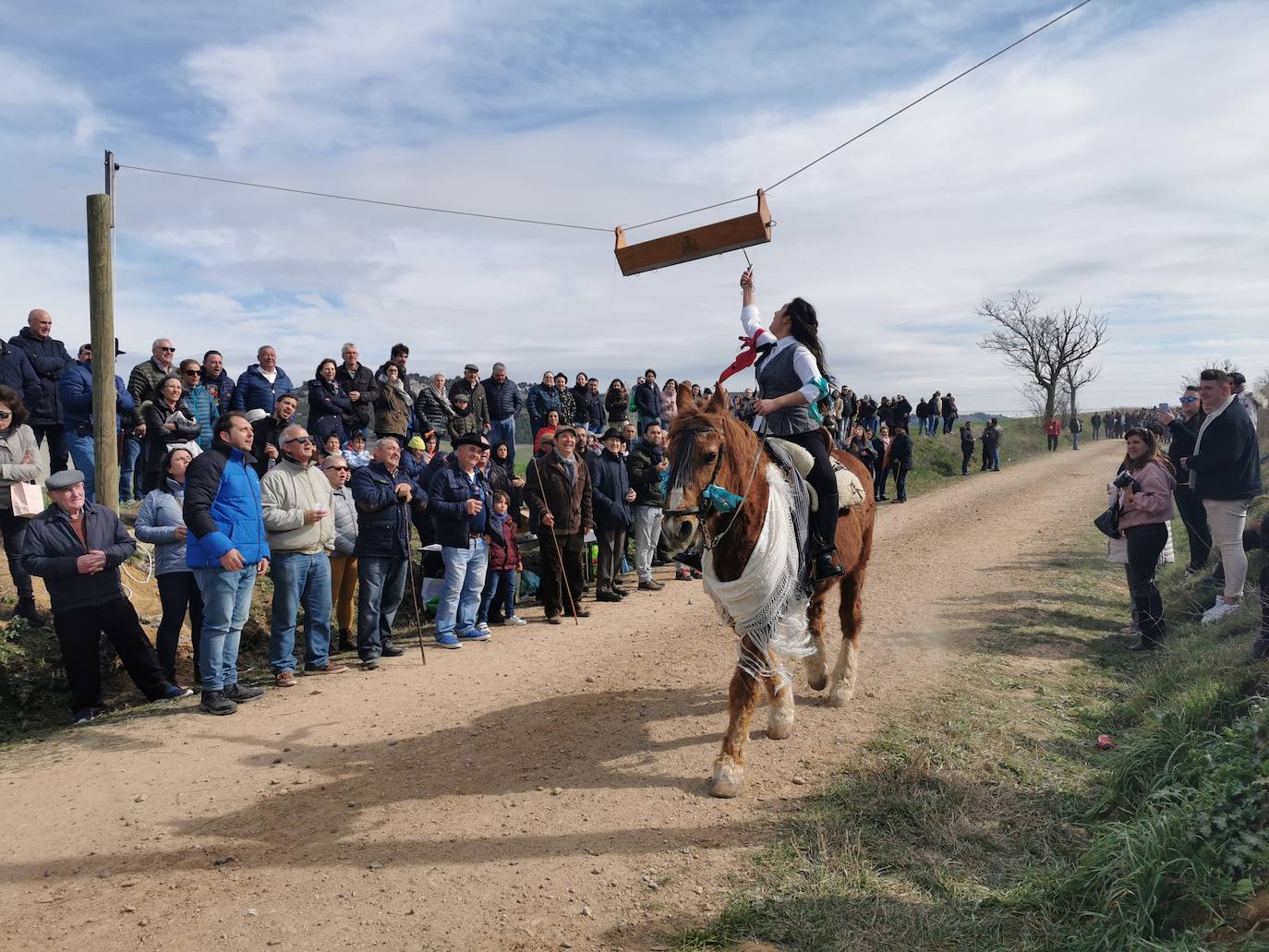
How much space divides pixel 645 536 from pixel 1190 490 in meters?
7.25

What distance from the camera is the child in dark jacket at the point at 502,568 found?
946 cm

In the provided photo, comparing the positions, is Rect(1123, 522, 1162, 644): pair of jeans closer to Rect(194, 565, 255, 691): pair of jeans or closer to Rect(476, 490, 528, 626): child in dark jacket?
Rect(476, 490, 528, 626): child in dark jacket

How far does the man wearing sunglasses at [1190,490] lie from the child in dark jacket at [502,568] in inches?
328

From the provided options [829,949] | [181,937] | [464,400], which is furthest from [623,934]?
[464,400]

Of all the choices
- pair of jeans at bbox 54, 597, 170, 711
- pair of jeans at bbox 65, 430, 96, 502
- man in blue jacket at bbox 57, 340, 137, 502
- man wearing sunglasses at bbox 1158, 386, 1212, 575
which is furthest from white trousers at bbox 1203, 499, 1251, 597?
pair of jeans at bbox 65, 430, 96, 502

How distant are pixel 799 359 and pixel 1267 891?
3776 mm

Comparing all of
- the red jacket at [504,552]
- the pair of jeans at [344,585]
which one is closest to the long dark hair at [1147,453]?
the red jacket at [504,552]

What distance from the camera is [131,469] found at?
37.5ft

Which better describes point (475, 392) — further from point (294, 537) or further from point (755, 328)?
point (755, 328)

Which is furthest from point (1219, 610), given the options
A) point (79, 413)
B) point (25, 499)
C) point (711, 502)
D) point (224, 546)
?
point (79, 413)

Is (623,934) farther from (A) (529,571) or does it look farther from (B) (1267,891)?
(A) (529,571)

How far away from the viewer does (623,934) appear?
3.70m

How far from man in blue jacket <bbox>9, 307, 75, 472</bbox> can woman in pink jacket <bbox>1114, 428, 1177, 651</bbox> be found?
12136 millimetres

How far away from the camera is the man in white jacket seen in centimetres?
729
